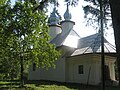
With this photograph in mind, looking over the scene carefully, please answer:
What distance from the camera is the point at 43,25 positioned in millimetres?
19375

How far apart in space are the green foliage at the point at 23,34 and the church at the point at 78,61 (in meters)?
2.44

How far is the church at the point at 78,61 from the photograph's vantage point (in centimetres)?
2347

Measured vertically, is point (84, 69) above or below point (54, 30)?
below

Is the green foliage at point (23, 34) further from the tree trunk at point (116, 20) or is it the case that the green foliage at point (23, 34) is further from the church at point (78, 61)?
the tree trunk at point (116, 20)

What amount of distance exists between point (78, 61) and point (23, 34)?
387 inches

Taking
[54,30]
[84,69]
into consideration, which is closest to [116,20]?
[84,69]

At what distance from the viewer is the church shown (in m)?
23.5

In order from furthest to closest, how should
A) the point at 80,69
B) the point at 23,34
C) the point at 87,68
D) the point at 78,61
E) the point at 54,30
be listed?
the point at 54,30
the point at 78,61
the point at 80,69
the point at 87,68
the point at 23,34

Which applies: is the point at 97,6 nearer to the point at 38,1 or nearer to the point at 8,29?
the point at 38,1

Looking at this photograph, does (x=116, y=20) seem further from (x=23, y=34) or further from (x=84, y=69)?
(x=84, y=69)

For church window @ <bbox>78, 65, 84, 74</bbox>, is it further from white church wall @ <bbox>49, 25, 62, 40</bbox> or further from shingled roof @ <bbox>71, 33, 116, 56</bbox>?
white church wall @ <bbox>49, 25, 62, 40</bbox>

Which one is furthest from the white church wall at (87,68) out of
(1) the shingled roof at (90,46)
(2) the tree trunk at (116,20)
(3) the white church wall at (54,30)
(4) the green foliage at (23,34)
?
(2) the tree trunk at (116,20)

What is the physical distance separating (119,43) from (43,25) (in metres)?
15.4

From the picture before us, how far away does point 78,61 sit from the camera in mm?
25656
